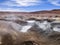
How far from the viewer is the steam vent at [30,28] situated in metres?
1.48

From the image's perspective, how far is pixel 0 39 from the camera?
1.47 m

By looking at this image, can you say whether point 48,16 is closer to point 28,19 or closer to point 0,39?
point 28,19

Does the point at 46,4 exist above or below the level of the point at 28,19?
above

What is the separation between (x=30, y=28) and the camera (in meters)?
1.51

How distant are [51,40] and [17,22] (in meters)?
0.40

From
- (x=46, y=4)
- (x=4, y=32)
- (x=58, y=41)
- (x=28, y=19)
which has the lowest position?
(x=58, y=41)

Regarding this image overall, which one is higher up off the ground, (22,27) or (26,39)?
(22,27)

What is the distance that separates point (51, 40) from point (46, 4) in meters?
0.38

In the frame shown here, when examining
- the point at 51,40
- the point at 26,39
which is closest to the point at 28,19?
the point at 26,39

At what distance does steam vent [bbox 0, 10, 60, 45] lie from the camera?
1481mm

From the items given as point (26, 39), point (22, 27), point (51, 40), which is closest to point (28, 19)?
point (22, 27)

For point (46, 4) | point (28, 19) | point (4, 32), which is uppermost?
point (46, 4)

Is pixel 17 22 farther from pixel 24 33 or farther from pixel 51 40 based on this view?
pixel 51 40

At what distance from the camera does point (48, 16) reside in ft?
5.04
